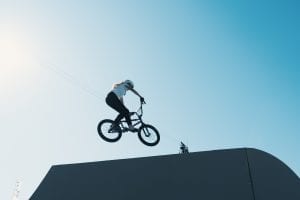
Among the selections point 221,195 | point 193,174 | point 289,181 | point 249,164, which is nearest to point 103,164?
point 193,174

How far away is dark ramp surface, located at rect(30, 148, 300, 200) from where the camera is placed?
16.7ft

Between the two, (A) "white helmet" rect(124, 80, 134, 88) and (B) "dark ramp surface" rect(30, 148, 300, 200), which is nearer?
(B) "dark ramp surface" rect(30, 148, 300, 200)

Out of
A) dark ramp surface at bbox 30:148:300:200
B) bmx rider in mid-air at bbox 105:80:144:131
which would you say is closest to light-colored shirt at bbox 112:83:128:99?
bmx rider in mid-air at bbox 105:80:144:131

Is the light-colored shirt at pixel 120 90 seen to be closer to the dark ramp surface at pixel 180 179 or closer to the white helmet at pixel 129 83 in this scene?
the white helmet at pixel 129 83

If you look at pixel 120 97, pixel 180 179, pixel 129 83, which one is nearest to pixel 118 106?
pixel 120 97

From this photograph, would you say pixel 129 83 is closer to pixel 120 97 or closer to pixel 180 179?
pixel 120 97

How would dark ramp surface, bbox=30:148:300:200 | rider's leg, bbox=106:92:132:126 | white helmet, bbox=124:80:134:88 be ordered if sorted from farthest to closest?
white helmet, bbox=124:80:134:88, rider's leg, bbox=106:92:132:126, dark ramp surface, bbox=30:148:300:200

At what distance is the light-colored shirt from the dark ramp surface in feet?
8.76

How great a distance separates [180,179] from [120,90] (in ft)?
11.8

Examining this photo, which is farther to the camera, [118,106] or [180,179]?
[118,106]

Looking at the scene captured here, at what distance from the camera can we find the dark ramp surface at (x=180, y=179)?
5082 mm

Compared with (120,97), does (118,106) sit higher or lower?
lower

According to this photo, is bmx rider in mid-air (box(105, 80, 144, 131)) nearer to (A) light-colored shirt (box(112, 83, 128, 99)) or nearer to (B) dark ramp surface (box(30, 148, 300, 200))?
(A) light-colored shirt (box(112, 83, 128, 99))

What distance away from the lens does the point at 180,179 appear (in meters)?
5.46
